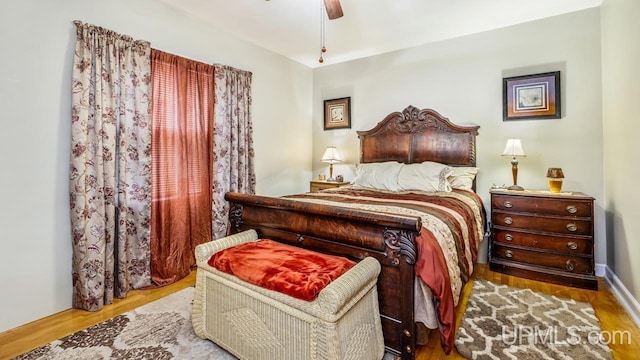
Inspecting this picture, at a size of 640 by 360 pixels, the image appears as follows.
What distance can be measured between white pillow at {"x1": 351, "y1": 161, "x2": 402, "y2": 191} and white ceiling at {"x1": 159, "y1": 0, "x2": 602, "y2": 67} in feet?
5.16

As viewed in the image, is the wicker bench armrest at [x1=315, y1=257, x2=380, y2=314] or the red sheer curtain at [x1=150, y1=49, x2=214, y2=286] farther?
the red sheer curtain at [x1=150, y1=49, x2=214, y2=286]

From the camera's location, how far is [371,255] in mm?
1693

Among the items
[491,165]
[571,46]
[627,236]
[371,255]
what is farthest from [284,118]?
[627,236]

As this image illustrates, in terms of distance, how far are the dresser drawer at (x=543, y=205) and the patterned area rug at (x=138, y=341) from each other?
2.76 metres

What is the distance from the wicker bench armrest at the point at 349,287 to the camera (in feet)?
4.25

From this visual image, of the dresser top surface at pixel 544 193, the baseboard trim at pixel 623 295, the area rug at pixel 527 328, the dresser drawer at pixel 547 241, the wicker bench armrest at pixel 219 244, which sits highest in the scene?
the dresser top surface at pixel 544 193

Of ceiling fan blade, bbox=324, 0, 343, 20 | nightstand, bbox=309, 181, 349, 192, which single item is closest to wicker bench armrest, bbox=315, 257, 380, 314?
ceiling fan blade, bbox=324, 0, 343, 20

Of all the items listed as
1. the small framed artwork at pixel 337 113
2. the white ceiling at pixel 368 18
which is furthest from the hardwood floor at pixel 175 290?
the small framed artwork at pixel 337 113

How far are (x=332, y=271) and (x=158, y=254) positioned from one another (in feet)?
6.80

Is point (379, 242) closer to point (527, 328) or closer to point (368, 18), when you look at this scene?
point (527, 328)

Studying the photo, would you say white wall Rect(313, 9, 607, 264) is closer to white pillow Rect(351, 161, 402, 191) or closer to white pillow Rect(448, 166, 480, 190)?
white pillow Rect(448, 166, 480, 190)

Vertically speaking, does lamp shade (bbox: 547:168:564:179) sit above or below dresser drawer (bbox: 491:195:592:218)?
above

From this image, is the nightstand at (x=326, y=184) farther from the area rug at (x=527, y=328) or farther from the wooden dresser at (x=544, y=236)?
the area rug at (x=527, y=328)

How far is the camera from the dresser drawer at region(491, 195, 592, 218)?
104 inches
